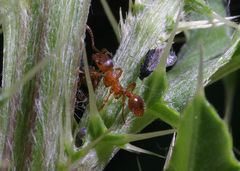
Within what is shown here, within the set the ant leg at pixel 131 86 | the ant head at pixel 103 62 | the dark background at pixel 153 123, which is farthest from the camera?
the dark background at pixel 153 123

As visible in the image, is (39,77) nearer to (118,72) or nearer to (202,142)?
(118,72)

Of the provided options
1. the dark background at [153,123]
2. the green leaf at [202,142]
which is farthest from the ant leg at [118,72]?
the dark background at [153,123]

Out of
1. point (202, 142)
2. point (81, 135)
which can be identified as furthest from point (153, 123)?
point (202, 142)

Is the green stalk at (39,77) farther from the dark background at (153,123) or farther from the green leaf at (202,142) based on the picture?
the dark background at (153,123)

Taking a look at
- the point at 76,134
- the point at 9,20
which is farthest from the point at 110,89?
the point at 9,20

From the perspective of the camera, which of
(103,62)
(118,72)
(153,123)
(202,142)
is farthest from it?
(153,123)

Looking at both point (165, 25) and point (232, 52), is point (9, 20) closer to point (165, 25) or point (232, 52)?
point (165, 25)
